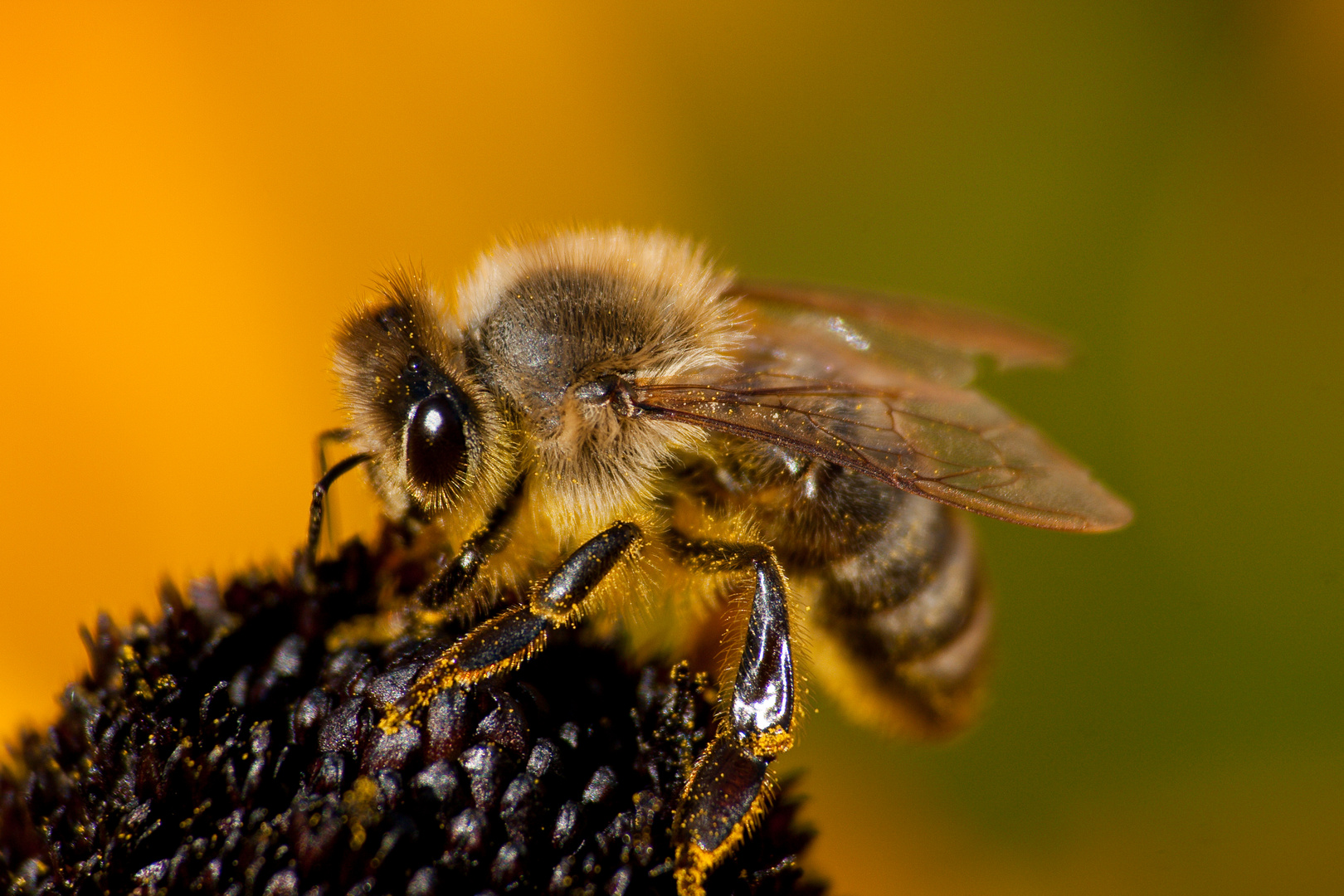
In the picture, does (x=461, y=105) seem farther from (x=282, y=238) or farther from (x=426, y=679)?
(x=426, y=679)

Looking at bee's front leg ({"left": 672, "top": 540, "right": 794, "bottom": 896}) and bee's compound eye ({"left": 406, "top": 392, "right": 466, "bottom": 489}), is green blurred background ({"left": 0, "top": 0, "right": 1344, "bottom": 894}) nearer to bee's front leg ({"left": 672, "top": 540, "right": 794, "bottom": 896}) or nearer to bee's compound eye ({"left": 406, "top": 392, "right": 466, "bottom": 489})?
bee's compound eye ({"left": 406, "top": 392, "right": 466, "bottom": 489})

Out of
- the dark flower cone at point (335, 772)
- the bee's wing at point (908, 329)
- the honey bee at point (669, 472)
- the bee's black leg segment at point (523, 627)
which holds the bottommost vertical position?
the dark flower cone at point (335, 772)

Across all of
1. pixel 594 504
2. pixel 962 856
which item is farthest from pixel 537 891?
pixel 962 856

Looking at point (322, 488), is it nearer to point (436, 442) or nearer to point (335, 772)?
point (436, 442)

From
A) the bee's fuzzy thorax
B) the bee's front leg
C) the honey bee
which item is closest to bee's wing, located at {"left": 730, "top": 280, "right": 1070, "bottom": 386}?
the honey bee

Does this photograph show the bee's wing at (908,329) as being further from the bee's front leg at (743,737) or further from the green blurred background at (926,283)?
the green blurred background at (926,283)

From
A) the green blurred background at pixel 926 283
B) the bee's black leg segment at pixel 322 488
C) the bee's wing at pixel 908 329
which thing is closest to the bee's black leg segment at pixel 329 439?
the bee's black leg segment at pixel 322 488

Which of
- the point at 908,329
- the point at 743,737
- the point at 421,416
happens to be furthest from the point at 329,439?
the point at 908,329
